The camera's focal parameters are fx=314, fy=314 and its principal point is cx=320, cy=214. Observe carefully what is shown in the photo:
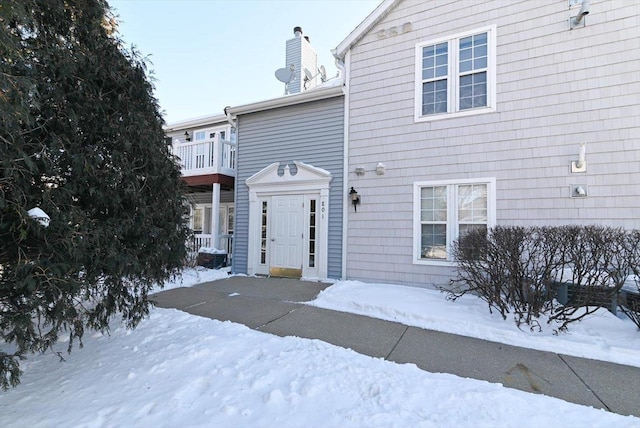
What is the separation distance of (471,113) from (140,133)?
19.0 feet

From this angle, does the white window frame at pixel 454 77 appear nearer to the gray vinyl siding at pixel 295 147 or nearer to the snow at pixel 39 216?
the gray vinyl siding at pixel 295 147

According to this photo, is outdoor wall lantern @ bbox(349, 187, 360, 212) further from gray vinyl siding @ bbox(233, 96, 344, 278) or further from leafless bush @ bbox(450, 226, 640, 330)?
leafless bush @ bbox(450, 226, 640, 330)

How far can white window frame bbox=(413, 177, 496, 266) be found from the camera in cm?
596

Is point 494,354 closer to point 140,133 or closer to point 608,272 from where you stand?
point 608,272

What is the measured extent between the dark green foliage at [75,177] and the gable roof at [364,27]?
5372mm

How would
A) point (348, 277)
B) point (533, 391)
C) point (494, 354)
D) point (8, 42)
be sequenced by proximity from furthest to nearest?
point (348, 277) → point (494, 354) → point (533, 391) → point (8, 42)

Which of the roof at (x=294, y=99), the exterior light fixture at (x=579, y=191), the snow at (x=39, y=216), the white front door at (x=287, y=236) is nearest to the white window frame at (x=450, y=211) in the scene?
the exterior light fixture at (x=579, y=191)

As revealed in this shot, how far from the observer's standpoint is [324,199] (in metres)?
7.44

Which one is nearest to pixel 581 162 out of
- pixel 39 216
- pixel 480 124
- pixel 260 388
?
pixel 480 124

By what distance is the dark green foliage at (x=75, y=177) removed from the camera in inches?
86.4

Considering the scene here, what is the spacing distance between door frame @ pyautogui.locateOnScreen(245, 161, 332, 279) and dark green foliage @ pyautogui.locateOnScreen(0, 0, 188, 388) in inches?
168

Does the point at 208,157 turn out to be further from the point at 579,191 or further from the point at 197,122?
the point at 579,191

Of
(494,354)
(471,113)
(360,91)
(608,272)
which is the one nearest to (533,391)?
(494,354)

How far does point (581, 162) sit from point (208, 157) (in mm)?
8850
